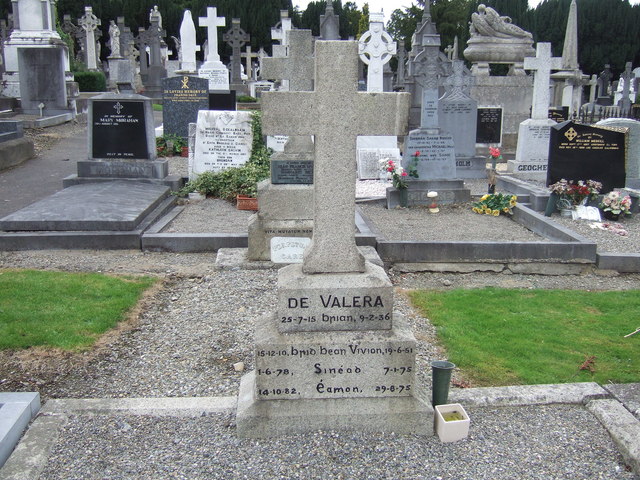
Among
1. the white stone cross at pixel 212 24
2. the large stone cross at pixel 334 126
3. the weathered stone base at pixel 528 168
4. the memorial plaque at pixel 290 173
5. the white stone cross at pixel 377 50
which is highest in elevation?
the white stone cross at pixel 212 24

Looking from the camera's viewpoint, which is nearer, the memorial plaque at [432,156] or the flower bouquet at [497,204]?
the flower bouquet at [497,204]

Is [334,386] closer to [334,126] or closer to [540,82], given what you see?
[334,126]

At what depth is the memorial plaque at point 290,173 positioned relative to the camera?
7.24 m

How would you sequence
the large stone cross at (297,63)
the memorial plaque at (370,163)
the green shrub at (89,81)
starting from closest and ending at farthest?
the large stone cross at (297,63), the memorial plaque at (370,163), the green shrub at (89,81)

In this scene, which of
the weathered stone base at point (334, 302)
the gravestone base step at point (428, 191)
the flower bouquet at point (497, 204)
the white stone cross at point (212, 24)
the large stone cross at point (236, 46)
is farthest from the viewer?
the large stone cross at point (236, 46)

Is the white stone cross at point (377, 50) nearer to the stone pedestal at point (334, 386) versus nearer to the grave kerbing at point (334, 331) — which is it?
the grave kerbing at point (334, 331)

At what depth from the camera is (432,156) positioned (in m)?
10.8

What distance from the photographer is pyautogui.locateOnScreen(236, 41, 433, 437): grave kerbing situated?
354cm

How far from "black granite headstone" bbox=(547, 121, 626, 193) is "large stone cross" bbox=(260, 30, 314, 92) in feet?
14.4

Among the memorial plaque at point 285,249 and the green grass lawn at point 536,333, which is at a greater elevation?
the memorial plaque at point 285,249

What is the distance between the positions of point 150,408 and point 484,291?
3.93 metres

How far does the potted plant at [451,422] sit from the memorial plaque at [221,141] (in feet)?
27.1

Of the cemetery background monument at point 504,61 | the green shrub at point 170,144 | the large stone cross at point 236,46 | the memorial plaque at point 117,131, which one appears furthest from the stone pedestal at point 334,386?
the large stone cross at point 236,46

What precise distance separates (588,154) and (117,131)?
24.8 ft
